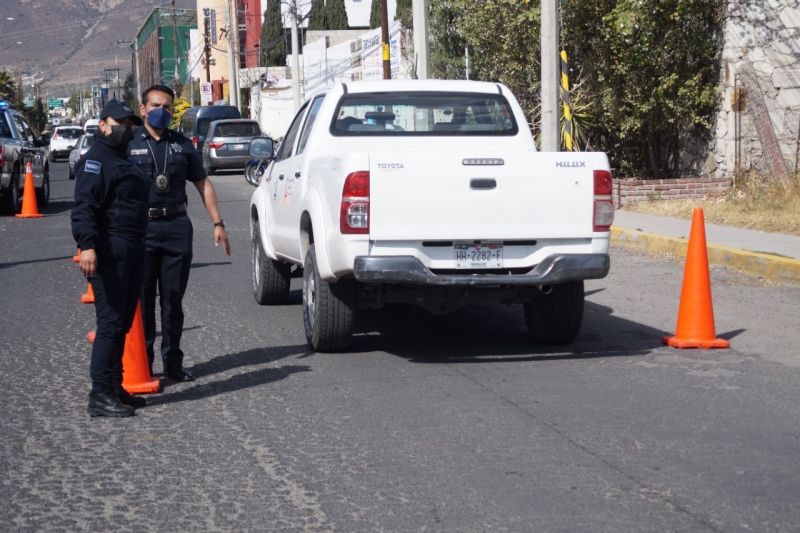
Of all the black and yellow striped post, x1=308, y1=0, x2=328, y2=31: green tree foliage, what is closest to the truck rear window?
the black and yellow striped post

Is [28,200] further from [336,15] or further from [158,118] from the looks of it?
[336,15]

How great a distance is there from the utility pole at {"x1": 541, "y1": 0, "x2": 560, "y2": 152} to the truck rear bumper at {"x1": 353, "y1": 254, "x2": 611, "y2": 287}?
1053 centimetres

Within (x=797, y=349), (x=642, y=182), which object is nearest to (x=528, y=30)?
(x=642, y=182)

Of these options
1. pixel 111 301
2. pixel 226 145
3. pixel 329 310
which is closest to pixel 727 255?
pixel 329 310

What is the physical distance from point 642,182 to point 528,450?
45.8 ft

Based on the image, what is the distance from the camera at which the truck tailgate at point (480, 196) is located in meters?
8.09

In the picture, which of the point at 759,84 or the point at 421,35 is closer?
the point at 759,84

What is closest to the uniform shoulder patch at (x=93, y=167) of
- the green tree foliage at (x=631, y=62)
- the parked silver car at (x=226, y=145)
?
the green tree foliage at (x=631, y=62)

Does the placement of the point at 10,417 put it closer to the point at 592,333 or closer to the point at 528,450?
the point at 528,450

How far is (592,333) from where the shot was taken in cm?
996

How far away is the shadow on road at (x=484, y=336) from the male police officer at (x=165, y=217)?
1.60m

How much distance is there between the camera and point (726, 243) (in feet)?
48.0

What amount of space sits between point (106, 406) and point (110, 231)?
0.98m

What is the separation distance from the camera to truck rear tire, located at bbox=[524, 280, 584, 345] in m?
8.99
